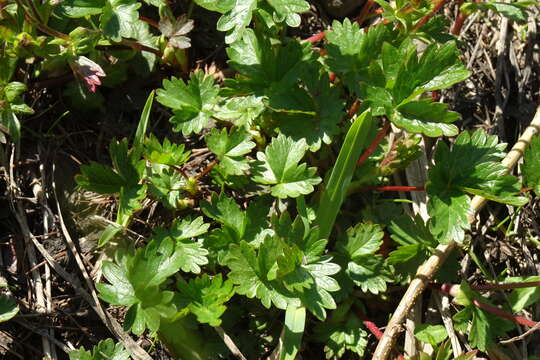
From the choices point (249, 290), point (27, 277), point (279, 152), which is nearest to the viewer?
point (249, 290)

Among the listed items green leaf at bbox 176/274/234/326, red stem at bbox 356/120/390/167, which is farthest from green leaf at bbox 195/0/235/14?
green leaf at bbox 176/274/234/326

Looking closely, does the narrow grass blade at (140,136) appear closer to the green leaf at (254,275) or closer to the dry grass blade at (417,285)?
the green leaf at (254,275)

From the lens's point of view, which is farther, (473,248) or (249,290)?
(473,248)

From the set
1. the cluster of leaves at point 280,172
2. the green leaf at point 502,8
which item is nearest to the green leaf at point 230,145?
the cluster of leaves at point 280,172

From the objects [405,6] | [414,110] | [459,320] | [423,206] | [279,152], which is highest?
[405,6]

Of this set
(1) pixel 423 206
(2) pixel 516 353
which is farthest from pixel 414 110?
(2) pixel 516 353

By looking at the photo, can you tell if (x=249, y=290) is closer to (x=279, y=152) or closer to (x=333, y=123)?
(x=279, y=152)
